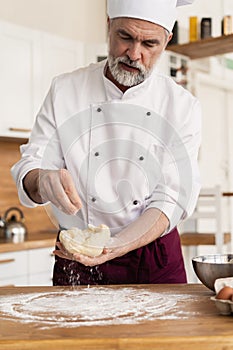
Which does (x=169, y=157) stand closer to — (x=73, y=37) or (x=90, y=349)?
(x=90, y=349)

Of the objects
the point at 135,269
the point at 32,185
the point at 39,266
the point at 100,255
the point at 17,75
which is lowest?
the point at 39,266

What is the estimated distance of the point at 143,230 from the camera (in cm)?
166

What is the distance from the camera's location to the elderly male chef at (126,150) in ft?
5.55

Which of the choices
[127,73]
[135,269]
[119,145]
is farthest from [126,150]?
[135,269]

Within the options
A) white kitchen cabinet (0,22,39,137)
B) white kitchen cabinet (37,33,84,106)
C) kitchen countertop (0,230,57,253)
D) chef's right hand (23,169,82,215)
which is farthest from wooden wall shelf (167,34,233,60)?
chef's right hand (23,169,82,215)

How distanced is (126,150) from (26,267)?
4.97 ft

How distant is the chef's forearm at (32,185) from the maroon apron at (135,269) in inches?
7.5

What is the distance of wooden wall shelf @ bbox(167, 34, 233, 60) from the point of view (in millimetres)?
4199

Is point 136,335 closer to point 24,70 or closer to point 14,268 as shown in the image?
point 14,268

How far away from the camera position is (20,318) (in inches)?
48.3

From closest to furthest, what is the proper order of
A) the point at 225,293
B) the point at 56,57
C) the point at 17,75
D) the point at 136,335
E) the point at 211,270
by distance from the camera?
the point at 136,335 → the point at 225,293 → the point at 211,270 → the point at 17,75 → the point at 56,57

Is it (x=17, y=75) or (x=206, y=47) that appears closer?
(x=17, y=75)

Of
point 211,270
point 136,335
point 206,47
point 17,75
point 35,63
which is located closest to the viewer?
point 136,335

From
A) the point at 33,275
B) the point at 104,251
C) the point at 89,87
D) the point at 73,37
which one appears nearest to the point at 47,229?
the point at 33,275
